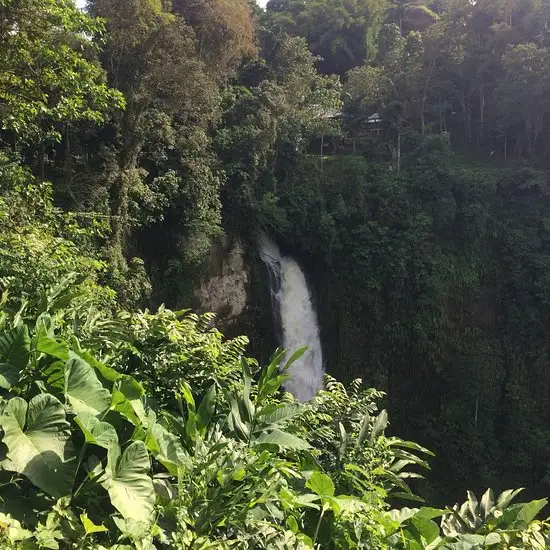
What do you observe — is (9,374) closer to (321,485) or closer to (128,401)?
(128,401)

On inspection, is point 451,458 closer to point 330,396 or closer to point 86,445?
point 330,396

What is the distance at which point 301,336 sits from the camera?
11.7m

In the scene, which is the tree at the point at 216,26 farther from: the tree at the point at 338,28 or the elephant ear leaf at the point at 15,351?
the tree at the point at 338,28

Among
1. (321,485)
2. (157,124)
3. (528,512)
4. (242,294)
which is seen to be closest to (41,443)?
(321,485)

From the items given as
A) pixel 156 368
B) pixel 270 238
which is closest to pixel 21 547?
pixel 156 368

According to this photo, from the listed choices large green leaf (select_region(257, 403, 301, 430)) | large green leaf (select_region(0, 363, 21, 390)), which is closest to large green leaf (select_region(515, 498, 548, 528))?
large green leaf (select_region(257, 403, 301, 430))

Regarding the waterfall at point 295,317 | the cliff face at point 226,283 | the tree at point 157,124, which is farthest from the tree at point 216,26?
the waterfall at point 295,317

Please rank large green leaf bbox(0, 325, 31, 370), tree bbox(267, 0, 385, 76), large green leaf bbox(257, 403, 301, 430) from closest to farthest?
large green leaf bbox(0, 325, 31, 370) < large green leaf bbox(257, 403, 301, 430) < tree bbox(267, 0, 385, 76)

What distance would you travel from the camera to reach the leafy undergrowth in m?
1.68

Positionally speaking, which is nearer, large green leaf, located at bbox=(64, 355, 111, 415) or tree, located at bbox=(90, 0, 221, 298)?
large green leaf, located at bbox=(64, 355, 111, 415)

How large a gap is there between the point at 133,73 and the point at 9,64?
13.3 ft

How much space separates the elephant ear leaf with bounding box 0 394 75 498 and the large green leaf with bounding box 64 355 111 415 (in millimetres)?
95

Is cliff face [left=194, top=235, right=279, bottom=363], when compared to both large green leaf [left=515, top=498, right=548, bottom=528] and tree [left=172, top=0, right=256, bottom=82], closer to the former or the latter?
tree [left=172, top=0, right=256, bottom=82]

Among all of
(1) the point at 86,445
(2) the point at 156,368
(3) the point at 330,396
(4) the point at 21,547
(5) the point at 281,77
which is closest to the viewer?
(4) the point at 21,547
